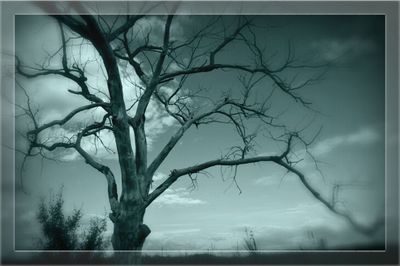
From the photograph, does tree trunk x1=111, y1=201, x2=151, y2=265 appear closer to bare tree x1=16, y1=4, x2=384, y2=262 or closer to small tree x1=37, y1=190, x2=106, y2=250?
bare tree x1=16, y1=4, x2=384, y2=262

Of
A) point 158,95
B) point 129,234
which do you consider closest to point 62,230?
point 129,234

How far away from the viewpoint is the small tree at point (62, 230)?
129 inches

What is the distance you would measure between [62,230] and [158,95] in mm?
1090

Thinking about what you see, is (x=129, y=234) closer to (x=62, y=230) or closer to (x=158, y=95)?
(x=62, y=230)

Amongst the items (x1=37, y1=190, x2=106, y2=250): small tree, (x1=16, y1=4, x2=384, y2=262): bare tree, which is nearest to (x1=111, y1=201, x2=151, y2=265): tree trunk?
(x1=16, y1=4, x2=384, y2=262): bare tree

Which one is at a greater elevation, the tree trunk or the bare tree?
the bare tree

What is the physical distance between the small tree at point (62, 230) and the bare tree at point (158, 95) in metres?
0.15

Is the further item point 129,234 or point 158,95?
point 158,95

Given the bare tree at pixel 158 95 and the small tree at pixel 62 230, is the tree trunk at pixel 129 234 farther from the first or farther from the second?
the small tree at pixel 62 230

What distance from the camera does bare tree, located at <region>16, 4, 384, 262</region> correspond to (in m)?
3.36

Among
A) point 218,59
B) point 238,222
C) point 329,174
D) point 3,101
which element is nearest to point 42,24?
point 3,101

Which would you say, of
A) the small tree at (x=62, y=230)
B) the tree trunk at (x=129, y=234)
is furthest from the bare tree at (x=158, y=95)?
the small tree at (x=62, y=230)

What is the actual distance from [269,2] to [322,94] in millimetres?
691

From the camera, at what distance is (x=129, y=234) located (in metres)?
3.38
